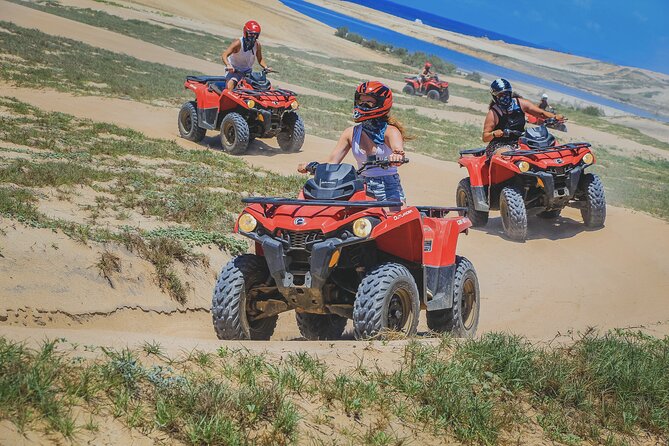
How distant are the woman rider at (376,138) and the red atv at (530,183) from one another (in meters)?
4.65

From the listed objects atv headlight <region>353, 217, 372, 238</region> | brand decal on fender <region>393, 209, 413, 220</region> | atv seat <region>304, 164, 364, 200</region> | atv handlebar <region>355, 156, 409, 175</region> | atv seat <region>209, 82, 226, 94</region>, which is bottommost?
atv seat <region>209, 82, 226, 94</region>

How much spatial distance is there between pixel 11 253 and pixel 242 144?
Answer: 896 centimetres

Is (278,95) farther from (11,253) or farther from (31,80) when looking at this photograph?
(11,253)

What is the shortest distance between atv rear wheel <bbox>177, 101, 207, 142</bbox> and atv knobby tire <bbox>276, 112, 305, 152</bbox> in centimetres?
159

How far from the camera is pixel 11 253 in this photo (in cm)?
716

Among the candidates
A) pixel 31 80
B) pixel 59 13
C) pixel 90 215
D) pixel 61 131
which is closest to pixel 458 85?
pixel 59 13

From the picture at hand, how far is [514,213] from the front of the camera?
11.8 metres

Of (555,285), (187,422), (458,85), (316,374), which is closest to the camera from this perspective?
(187,422)

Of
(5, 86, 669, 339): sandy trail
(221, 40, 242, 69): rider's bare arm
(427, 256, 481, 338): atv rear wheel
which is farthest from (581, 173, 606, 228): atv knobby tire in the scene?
(221, 40, 242, 69): rider's bare arm

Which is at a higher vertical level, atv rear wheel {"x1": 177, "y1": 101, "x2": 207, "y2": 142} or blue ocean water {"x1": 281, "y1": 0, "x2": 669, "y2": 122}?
blue ocean water {"x1": 281, "y1": 0, "x2": 669, "y2": 122}

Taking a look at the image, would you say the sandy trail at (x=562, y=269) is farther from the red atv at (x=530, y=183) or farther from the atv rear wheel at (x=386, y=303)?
the atv rear wheel at (x=386, y=303)

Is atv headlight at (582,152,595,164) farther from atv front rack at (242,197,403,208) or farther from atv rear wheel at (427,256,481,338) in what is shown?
atv front rack at (242,197,403,208)

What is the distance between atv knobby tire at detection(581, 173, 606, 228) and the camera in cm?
1259

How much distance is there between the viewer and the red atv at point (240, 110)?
624 inches
